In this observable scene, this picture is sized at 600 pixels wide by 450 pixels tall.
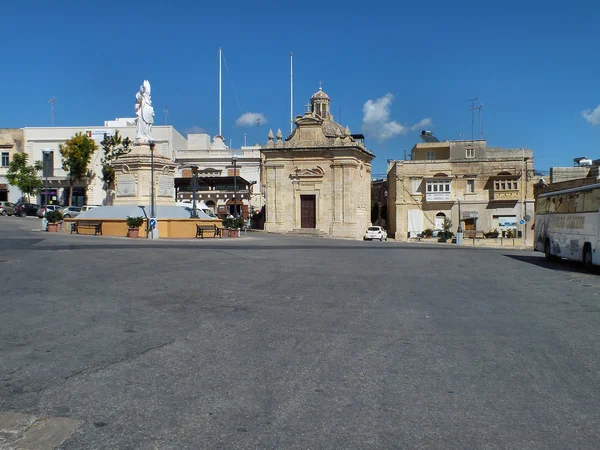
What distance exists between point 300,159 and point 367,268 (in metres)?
33.6

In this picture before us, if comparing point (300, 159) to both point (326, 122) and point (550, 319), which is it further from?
point (550, 319)

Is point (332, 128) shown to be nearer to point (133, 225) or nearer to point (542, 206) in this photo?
point (133, 225)

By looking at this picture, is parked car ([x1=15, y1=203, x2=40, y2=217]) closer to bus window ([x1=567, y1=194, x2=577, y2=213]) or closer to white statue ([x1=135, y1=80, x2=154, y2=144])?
white statue ([x1=135, y1=80, x2=154, y2=144])

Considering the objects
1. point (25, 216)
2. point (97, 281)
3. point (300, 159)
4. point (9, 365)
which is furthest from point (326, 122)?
point (9, 365)

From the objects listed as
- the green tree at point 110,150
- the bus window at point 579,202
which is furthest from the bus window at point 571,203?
the green tree at point 110,150

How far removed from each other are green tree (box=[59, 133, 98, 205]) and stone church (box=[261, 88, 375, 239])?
21198 millimetres

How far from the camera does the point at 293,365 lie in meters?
6.02

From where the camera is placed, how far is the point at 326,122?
56.4m

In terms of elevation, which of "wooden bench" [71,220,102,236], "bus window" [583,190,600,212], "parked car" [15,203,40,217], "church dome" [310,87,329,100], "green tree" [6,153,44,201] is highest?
"church dome" [310,87,329,100]

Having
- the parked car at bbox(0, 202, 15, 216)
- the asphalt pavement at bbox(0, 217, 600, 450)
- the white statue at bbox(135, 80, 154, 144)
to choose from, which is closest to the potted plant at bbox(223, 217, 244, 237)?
the white statue at bbox(135, 80, 154, 144)

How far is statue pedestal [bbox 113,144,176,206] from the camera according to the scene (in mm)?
32312

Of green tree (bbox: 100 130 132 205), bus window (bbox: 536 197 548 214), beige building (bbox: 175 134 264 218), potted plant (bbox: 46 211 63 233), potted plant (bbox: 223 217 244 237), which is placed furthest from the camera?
green tree (bbox: 100 130 132 205)

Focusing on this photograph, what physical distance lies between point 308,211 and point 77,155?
2573 cm

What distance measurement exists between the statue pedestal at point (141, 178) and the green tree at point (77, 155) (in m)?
27.9
